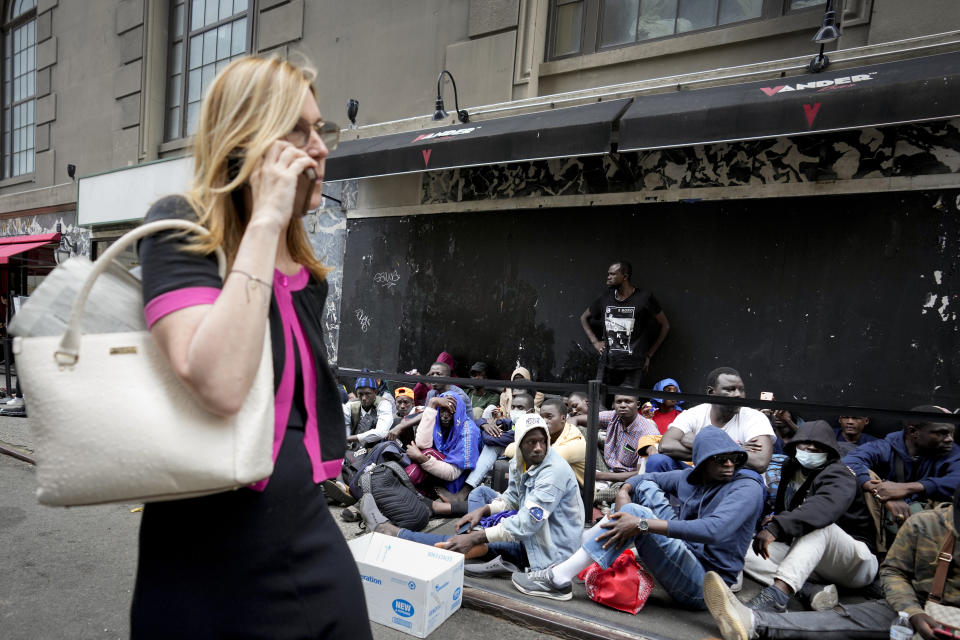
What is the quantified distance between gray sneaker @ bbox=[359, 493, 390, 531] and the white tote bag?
389cm

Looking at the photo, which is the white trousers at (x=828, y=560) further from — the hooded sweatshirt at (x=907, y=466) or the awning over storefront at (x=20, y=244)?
the awning over storefront at (x=20, y=244)

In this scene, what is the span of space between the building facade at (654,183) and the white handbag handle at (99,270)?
5.11 metres

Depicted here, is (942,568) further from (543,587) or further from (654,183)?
(654,183)

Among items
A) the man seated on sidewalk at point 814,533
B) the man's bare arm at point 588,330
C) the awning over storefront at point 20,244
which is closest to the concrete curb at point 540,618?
the man seated on sidewalk at point 814,533

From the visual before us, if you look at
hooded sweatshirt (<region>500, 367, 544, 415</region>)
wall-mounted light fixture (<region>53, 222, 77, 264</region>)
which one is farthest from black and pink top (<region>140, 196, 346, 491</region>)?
wall-mounted light fixture (<region>53, 222, 77, 264</region>)

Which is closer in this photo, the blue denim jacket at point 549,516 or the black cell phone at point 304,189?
the black cell phone at point 304,189

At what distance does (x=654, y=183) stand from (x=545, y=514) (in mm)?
4352

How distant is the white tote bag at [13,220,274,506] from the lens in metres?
0.85

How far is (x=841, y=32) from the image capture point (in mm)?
5602

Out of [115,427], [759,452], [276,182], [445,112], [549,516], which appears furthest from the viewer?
[445,112]

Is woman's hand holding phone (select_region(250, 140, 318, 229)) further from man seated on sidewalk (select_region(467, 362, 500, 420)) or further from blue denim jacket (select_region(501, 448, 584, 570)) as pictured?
man seated on sidewalk (select_region(467, 362, 500, 420))

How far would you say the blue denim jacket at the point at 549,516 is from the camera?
381cm

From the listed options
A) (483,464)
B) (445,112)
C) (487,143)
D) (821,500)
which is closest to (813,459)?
(821,500)

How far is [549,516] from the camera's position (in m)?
3.94
